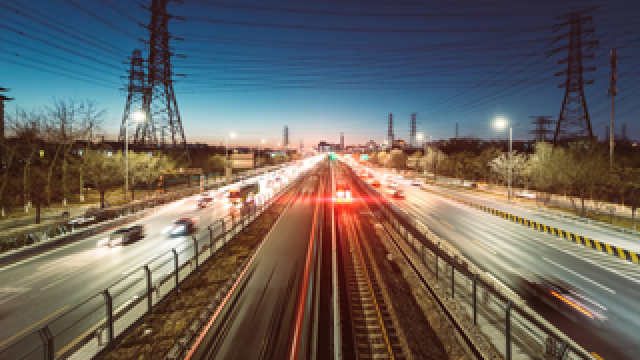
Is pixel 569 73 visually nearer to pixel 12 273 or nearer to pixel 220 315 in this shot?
pixel 220 315

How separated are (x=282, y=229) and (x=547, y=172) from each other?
29614 millimetres

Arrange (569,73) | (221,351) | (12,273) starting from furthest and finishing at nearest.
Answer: (569,73)
(12,273)
(221,351)

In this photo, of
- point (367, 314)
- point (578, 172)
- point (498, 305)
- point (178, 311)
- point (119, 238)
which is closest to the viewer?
point (498, 305)

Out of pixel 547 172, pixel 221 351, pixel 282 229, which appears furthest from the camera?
pixel 547 172

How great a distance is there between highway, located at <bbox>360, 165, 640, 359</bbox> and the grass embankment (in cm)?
1360

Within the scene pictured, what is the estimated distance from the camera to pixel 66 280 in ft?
44.3

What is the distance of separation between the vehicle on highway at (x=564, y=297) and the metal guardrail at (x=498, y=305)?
2.03m

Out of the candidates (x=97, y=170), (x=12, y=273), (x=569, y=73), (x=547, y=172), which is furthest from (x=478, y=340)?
(x=569, y=73)

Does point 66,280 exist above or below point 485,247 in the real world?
below

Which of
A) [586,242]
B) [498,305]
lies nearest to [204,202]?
[498,305]

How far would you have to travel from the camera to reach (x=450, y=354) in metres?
8.70

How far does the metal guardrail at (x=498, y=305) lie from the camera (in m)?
6.75

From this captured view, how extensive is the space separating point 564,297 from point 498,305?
565 centimetres

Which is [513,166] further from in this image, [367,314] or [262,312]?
[262,312]
